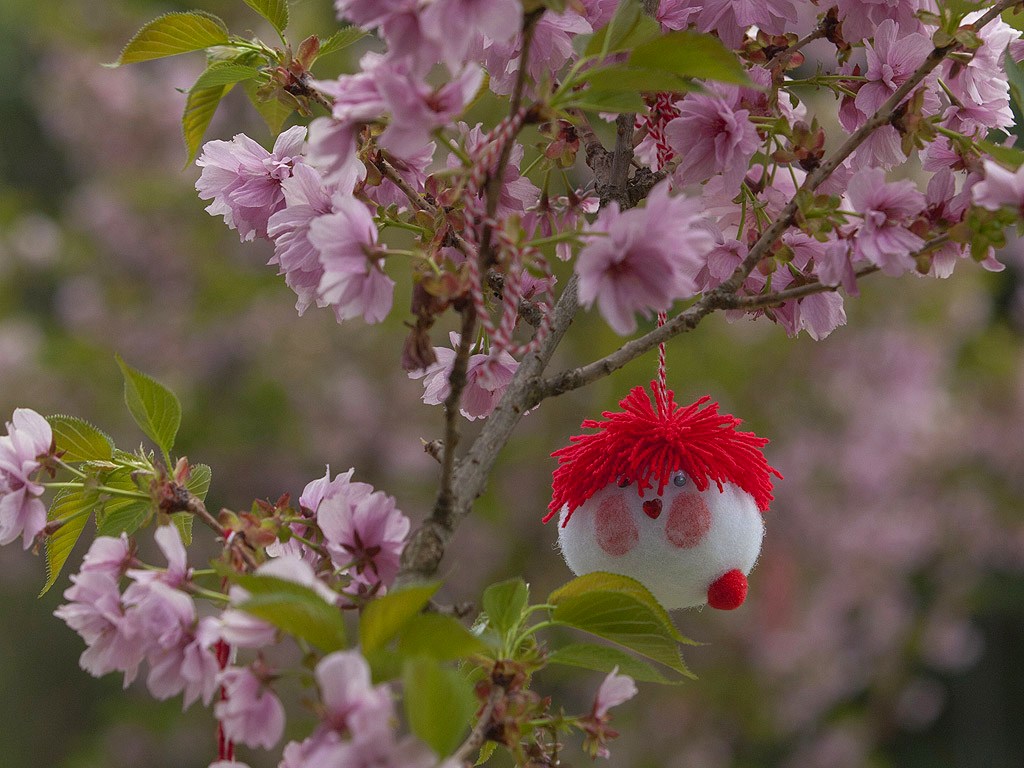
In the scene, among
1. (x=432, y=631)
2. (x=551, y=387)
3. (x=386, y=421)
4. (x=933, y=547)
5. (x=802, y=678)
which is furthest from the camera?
(x=933, y=547)

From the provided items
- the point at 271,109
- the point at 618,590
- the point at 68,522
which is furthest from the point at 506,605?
the point at 271,109

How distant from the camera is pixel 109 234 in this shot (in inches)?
147

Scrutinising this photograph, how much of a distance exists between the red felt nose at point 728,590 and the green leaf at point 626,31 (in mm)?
347

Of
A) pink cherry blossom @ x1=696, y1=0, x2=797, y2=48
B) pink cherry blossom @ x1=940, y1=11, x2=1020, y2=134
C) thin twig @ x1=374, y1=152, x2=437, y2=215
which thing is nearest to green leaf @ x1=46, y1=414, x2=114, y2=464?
thin twig @ x1=374, y1=152, x2=437, y2=215

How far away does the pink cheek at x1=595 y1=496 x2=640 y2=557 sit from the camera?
27.7 inches

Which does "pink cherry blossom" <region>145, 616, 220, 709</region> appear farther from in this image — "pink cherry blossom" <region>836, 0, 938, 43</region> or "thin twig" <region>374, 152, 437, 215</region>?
"pink cherry blossom" <region>836, 0, 938, 43</region>

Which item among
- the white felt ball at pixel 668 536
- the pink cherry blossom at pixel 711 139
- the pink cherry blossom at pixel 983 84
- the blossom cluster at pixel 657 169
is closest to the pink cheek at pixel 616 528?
the white felt ball at pixel 668 536

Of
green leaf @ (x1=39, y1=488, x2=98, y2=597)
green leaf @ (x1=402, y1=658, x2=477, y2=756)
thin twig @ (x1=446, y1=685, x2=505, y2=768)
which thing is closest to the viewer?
green leaf @ (x1=402, y1=658, x2=477, y2=756)

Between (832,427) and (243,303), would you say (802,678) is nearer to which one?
(832,427)

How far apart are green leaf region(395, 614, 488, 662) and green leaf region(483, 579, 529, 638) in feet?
0.33

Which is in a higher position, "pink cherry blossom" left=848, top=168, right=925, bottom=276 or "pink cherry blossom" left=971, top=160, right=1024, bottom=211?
"pink cherry blossom" left=971, top=160, right=1024, bottom=211

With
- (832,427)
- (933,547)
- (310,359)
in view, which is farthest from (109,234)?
(933,547)

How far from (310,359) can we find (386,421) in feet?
1.18

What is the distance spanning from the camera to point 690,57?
518 mm
